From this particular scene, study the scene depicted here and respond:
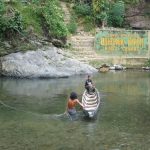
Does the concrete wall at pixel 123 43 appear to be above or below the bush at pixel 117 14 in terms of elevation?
below

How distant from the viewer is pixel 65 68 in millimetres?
47594

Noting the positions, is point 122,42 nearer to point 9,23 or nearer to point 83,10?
point 83,10

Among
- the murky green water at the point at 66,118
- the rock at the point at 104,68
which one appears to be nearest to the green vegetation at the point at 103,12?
the rock at the point at 104,68

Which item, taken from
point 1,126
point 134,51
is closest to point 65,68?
point 134,51

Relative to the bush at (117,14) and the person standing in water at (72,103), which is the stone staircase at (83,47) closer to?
the bush at (117,14)

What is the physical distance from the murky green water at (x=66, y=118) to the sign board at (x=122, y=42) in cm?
883

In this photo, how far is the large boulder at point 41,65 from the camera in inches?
1831

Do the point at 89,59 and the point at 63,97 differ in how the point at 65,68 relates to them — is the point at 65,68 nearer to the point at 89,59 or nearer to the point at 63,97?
the point at 89,59

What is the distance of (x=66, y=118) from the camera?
1183 inches

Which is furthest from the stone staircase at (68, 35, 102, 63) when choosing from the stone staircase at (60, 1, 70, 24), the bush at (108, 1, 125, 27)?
the bush at (108, 1, 125, 27)

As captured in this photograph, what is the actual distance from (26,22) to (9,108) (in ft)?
60.5

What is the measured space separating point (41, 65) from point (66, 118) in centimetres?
1749

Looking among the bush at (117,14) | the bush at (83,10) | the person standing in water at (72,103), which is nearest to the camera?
the person standing in water at (72,103)

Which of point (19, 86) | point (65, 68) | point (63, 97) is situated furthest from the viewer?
point (65, 68)
